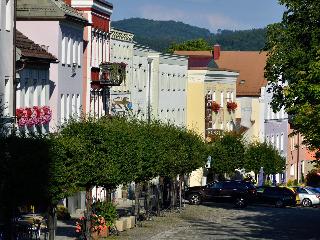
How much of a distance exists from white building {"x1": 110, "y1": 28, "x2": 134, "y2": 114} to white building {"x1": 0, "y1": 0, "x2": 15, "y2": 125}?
87.9 feet

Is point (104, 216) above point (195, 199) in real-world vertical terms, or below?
above

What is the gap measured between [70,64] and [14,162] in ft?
103

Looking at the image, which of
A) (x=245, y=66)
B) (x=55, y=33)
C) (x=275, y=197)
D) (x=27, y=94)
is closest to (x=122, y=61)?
(x=275, y=197)

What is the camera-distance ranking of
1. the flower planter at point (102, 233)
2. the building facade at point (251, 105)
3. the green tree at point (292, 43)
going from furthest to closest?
the building facade at point (251, 105) → the green tree at point (292, 43) → the flower planter at point (102, 233)

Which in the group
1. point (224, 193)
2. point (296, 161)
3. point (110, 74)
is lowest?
point (224, 193)

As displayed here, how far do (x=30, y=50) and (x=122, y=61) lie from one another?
25389 millimetres

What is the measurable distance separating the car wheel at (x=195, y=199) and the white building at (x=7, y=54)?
96.1 ft

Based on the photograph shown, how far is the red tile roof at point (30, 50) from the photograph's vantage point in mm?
59219

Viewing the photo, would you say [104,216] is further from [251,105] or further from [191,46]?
[191,46]

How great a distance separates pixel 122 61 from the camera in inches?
3386

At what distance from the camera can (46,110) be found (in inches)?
2413

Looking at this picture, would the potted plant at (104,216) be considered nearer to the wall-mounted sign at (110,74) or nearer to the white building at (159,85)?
the wall-mounted sign at (110,74)

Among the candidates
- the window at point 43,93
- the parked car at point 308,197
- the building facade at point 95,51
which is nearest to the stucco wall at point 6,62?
the window at point 43,93

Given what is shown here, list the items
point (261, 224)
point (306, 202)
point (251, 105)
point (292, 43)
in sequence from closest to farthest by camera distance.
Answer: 1. point (261, 224)
2. point (292, 43)
3. point (306, 202)
4. point (251, 105)
